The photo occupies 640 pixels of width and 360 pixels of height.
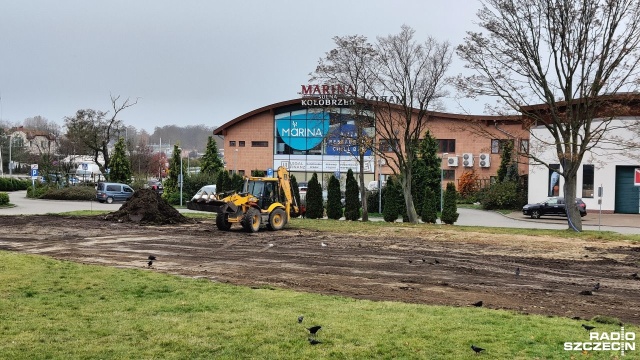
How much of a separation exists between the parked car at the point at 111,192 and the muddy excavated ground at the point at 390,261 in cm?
2585

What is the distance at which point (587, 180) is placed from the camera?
157ft

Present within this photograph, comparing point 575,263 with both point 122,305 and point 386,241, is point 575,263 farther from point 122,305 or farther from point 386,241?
point 122,305

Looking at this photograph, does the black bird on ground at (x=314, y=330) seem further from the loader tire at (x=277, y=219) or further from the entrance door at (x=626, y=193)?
the entrance door at (x=626, y=193)

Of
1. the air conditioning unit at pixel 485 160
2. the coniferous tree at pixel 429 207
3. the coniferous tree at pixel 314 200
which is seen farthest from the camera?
the air conditioning unit at pixel 485 160

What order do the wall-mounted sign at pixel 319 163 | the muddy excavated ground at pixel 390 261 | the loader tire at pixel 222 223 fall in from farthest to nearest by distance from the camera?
1. the wall-mounted sign at pixel 319 163
2. the loader tire at pixel 222 223
3. the muddy excavated ground at pixel 390 261

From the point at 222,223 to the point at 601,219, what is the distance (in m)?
28.3

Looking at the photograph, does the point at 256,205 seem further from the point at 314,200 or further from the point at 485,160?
the point at 485,160

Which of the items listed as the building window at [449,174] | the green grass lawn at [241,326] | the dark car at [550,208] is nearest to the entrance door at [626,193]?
the dark car at [550,208]

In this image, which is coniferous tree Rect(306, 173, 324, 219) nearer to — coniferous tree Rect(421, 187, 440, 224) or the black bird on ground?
coniferous tree Rect(421, 187, 440, 224)

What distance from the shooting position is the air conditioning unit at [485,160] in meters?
64.0

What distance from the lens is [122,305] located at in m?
10.7

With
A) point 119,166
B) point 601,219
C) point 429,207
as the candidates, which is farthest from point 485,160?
point 119,166

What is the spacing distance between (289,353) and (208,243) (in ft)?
49.2

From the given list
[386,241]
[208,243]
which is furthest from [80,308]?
[386,241]
